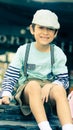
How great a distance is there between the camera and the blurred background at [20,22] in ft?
15.9

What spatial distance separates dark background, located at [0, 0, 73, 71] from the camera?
190 inches

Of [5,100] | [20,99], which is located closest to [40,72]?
[20,99]

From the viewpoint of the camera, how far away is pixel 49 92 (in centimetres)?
348

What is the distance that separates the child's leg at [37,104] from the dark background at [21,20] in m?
1.47

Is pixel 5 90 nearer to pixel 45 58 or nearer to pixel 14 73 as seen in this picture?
pixel 14 73

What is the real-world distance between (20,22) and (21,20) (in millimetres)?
27

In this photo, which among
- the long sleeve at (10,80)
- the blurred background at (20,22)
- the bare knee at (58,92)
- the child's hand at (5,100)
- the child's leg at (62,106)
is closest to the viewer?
the child's leg at (62,106)

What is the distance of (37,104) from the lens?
3352mm

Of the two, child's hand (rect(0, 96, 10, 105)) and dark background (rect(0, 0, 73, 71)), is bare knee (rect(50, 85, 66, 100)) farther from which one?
dark background (rect(0, 0, 73, 71))

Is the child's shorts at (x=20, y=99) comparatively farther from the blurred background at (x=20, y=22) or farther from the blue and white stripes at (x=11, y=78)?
the blurred background at (x=20, y=22)


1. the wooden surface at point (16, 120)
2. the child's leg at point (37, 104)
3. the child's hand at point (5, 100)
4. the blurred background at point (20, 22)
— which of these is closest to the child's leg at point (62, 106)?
the child's leg at point (37, 104)

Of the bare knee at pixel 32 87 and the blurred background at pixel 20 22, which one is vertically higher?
the blurred background at pixel 20 22

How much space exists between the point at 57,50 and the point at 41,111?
2.48 ft

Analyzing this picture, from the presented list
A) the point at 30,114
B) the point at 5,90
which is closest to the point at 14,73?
the point at 5,90
